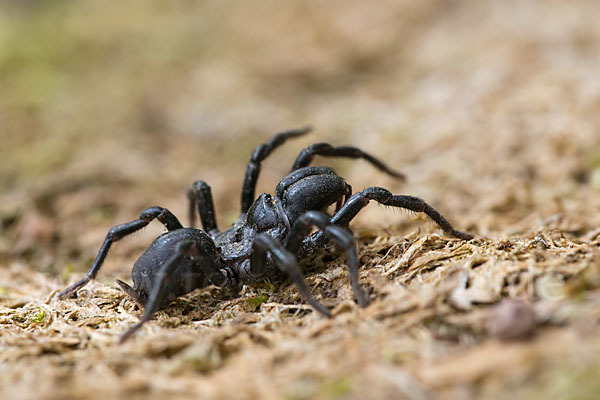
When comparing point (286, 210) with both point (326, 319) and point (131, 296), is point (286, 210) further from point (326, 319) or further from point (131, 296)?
point (131, 296)

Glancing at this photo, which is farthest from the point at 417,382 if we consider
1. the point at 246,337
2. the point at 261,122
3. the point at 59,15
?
the point at 59,15

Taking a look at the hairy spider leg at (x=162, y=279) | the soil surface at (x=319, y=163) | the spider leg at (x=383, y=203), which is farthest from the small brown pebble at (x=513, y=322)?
the hairy spider leg at (x=162, y=279)

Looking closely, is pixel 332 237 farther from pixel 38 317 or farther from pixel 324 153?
pixel 38 317

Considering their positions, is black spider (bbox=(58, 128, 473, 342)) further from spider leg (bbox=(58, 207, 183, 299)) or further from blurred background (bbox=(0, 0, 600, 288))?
blurred background (bbox=(0, 0, 600, 288))

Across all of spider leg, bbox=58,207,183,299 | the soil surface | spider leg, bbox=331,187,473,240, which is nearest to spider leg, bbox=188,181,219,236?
spider leg, bbox=58,207,183,299

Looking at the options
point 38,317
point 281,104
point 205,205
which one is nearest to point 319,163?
point 281,104

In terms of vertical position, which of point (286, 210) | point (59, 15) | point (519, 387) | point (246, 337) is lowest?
point (519, 387)
